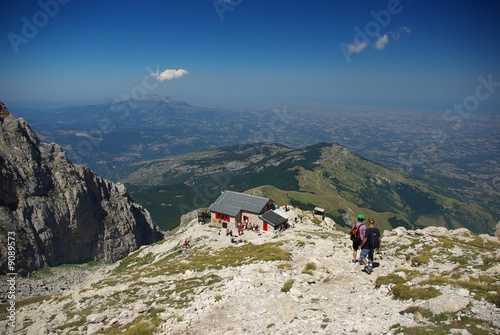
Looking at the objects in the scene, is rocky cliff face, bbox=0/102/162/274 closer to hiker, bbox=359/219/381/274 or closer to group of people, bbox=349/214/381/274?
group of people, bbox=349/214/381/274

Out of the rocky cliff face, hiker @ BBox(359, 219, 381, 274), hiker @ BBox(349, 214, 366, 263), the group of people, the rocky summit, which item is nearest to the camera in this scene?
the rocky summit

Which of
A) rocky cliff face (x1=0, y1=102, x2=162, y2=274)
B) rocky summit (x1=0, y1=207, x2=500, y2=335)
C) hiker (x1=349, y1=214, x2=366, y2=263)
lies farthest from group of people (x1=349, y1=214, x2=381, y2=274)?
rocky cliff face (x1=0, y1=102, x2=162, y2=274)

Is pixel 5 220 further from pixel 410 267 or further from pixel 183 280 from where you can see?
pixel 410 267

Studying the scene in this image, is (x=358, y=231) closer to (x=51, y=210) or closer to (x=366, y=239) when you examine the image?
(x=366, y=239)

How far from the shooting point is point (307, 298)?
23500 mm

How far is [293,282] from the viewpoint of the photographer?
26719 millimetres

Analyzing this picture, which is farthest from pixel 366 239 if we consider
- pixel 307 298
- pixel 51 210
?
pixel 51 210

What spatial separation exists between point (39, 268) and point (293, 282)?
8304cm

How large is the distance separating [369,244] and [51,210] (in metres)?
100

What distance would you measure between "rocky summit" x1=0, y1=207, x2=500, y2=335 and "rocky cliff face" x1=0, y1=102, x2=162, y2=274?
5569cm

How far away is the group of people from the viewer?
1009 inches

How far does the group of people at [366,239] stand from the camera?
25.6m

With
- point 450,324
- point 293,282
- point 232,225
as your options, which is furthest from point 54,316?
point 232,225

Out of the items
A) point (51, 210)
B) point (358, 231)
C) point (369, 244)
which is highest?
point (358, 231)
